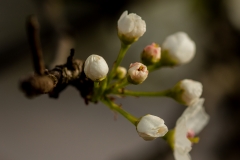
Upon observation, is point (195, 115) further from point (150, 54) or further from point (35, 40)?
point (35, 40)

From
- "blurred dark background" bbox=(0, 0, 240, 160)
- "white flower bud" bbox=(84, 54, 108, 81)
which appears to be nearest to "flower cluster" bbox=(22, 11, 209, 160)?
"white flower bud" bbox=(84, 54, 108, 81)

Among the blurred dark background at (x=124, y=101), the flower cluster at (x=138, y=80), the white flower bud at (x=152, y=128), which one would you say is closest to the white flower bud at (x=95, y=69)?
the flower cluster at (x=138, y=80)

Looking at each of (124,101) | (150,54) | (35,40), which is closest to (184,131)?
(150,54)

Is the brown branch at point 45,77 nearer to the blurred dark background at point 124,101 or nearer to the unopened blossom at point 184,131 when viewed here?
the unopened blossom at point 184,131

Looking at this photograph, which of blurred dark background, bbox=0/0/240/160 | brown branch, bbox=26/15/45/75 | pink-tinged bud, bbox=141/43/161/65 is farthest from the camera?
blurred dark background, bbox=0/0/240/160

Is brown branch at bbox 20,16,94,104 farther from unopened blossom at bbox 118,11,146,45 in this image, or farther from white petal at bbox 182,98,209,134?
white petal at bbox 182,98,209,134

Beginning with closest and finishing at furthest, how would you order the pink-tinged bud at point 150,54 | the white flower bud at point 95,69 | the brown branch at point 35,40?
1. the brown branch at point 35,40
2. the white flower bud at point 95,69
3. the pink-tinged bud at point 150,54
